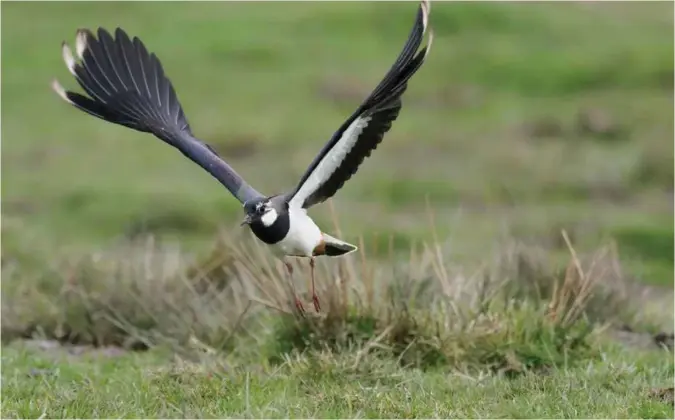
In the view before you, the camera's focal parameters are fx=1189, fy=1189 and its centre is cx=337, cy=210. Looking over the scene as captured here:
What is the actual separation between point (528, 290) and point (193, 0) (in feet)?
87.2

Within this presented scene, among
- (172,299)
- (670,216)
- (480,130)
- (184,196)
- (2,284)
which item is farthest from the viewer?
(480,130)

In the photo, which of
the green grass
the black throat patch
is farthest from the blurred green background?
the black throat patch

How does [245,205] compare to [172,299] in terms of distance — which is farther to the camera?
[172,299]

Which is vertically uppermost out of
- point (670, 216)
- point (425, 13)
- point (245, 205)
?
point (425, 13)

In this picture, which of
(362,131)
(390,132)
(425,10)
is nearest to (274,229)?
(362,131)

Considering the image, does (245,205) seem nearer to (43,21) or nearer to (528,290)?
(528,290)

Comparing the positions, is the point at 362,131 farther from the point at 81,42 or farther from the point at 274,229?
the point at 81,42

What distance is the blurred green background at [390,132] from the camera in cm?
1577

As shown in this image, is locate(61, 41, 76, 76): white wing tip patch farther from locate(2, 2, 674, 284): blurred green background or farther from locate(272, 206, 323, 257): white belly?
locate(2, 2, 674, 284): blurred green background

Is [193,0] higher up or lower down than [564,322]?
higher up

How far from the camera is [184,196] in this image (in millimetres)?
16938

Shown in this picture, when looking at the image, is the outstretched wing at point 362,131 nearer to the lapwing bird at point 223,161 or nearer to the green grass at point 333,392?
the lapwing bird at point 223,161

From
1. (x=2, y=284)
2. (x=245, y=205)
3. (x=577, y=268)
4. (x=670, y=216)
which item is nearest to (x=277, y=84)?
(x=670, y=216)

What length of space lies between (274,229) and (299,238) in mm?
159
